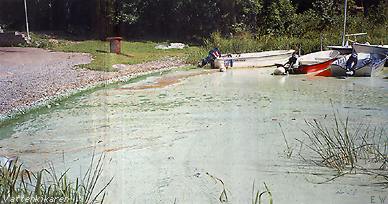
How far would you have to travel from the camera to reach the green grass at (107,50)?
9688mm

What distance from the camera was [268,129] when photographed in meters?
4.52

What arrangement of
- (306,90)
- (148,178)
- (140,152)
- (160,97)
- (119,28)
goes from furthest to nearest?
1. (119,28)
2. (306,90)
3. (160,97)
4. (140,152)
5. (148,178)

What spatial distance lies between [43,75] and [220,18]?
6649 millimetres

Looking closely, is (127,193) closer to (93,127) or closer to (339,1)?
(93,127)

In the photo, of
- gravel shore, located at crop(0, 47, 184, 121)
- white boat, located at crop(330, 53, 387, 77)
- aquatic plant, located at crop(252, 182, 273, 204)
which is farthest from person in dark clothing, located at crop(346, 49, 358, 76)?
aquatic plant, located at crop(252, 182, 273, 204)

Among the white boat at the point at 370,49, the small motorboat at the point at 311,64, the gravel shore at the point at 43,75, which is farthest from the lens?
the white boat at the point at 370,49

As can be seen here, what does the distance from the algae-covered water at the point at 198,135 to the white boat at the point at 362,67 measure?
39 centimetres

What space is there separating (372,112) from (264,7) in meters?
8.26

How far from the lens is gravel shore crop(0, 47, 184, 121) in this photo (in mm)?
5938

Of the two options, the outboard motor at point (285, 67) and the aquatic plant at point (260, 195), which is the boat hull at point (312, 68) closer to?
the outboard motor at point (285, 67)

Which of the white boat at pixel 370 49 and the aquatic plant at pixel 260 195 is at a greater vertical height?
the white boat at pixel 370 49

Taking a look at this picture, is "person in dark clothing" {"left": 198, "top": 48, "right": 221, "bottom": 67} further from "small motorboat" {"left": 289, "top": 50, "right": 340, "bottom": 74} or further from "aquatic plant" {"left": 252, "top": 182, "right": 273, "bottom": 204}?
"aquatic plant" {"left": 252, "top": 182, "right": 273, "bottom": 204}

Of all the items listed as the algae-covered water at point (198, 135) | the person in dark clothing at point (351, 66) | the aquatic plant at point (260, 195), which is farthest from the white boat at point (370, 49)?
the aquatic plant at point (260, 195)

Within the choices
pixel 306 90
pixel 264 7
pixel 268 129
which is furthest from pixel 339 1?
pixel 268 129
